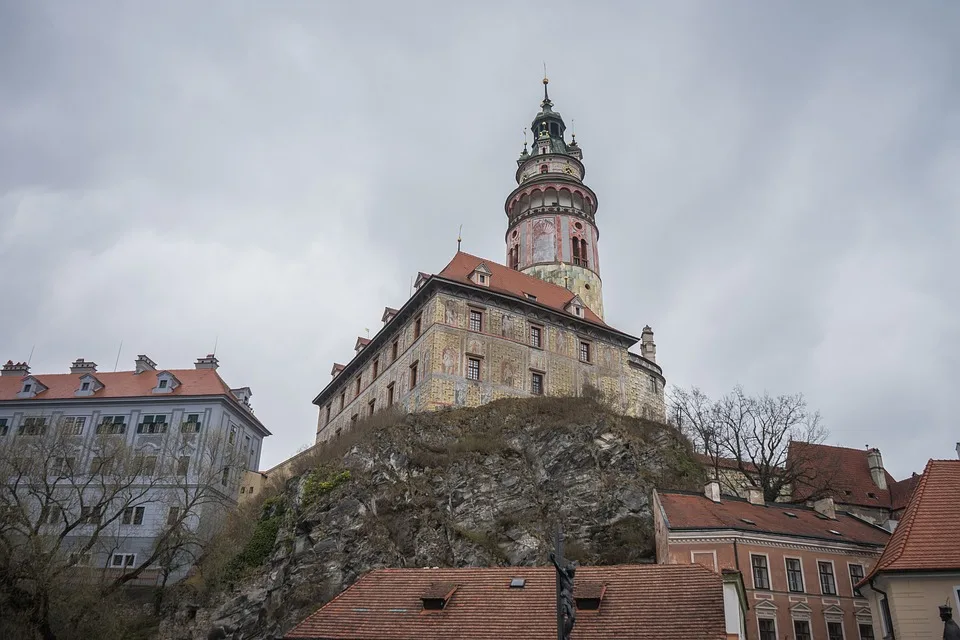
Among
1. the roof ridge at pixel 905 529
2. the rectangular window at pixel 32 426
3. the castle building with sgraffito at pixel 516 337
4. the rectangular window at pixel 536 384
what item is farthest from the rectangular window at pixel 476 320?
the rectangular window at pixel 32 426

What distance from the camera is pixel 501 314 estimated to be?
4647 cm

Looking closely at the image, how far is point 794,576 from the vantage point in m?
31.3

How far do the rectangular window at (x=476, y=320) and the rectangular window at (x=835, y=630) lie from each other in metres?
23.3

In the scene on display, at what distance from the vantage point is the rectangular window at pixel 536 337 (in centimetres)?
4678

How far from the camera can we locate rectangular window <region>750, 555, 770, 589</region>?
3044 cm

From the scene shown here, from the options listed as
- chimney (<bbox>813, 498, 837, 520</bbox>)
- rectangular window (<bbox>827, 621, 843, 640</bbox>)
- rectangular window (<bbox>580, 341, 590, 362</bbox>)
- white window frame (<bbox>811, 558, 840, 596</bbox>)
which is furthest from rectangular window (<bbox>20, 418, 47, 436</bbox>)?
chimney (<bbox>813, 498, 837, 520</bbox>)

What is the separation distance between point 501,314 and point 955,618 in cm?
2867

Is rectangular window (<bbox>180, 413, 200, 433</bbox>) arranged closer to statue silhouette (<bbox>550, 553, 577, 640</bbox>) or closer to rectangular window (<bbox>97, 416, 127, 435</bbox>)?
rectangular window (<bbox>97, 416, 127, 435</bbox>)

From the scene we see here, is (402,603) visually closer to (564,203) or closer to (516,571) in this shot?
(516,571)

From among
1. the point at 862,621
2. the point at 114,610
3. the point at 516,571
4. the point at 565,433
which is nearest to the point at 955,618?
the point at 862,621

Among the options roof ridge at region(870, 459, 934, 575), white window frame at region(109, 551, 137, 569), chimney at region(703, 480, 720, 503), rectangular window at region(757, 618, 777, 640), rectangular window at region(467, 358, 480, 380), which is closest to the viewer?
roof ridge at region(870, 459, 934, 575)

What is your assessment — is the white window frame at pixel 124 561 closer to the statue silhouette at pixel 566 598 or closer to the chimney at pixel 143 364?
the chimney at pixel 143 364

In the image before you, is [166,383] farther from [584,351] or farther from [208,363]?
[584,351]

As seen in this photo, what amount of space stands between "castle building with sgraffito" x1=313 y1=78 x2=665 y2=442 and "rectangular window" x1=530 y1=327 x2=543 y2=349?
7 cm
